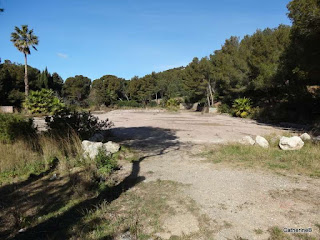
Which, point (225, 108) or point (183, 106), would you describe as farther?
point (183, 106)

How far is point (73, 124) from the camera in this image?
7902 millimetres

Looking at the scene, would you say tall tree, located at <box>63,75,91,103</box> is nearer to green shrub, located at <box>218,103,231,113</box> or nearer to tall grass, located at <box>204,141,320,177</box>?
green shrub, located at <box>218,103,231,113</box>

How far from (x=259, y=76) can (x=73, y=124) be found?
13980 mm

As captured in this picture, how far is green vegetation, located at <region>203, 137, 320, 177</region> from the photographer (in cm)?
483

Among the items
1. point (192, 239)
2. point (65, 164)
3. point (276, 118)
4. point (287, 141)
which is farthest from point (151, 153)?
point (276, 118)

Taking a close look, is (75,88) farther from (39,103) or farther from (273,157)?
(273,157)

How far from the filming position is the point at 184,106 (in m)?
36.1

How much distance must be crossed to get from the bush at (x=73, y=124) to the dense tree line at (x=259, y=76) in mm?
9485

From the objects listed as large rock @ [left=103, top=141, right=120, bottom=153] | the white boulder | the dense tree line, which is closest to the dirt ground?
large rock @ [left=103, top=141, right=120, bottom=153]

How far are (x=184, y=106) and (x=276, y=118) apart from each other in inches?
804

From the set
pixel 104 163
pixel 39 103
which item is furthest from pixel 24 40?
pixel 104 163

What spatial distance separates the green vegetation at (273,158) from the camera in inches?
190

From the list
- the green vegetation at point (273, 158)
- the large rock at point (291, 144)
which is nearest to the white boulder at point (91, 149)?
the green vegetation at point (273, 158)

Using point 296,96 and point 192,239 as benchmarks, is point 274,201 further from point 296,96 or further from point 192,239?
point 296,96
